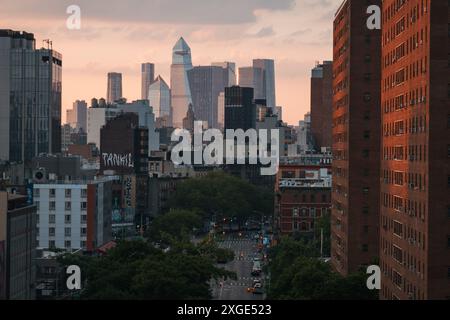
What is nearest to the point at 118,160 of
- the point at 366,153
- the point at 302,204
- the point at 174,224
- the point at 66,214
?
the point at 174,224

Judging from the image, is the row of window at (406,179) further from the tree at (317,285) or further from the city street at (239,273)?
the city street at (239,273)

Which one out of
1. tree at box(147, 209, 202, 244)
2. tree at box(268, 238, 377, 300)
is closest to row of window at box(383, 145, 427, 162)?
tree at box(268, 238, 377, 300)

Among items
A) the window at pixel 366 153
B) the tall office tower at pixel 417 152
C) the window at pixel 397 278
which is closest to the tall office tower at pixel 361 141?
the window at pixel 366 153

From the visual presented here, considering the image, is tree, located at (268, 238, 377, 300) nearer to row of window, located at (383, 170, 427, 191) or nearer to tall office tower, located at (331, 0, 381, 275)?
row of window, located at (383, 170, 427, 191)

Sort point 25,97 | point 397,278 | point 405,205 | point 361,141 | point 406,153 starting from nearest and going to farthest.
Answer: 1. point 406,153
2. point 405,205
3. point 397,278
4. point 361,141
5. point 25,97

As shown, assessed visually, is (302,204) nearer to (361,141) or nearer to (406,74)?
(361,141)
